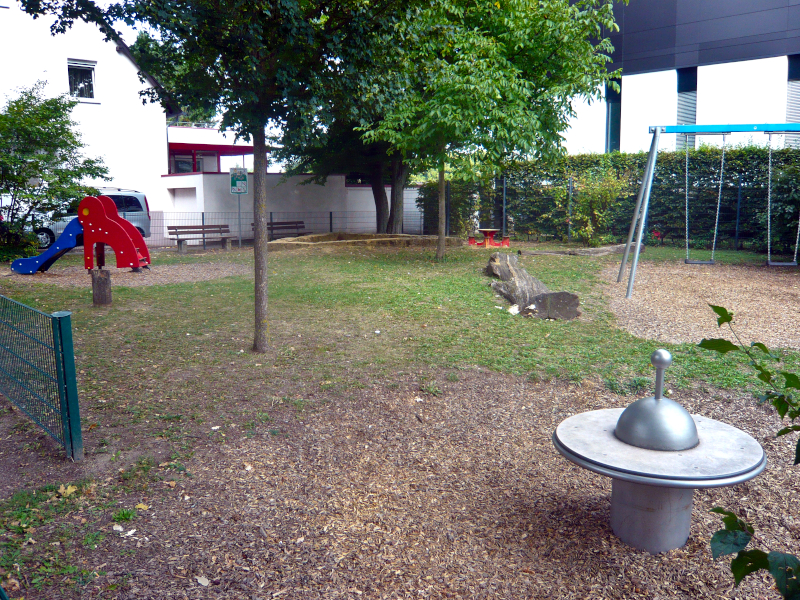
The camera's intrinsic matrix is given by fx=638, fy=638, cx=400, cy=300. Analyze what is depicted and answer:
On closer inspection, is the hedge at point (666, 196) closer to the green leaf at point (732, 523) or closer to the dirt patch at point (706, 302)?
the dirt patch at point (706, 302)

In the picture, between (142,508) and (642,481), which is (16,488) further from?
(642,481)

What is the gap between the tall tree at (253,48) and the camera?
5.37m

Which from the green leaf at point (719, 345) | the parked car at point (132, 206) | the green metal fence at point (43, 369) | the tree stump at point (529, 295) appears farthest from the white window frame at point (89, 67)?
the green leaf at point (719, 345)

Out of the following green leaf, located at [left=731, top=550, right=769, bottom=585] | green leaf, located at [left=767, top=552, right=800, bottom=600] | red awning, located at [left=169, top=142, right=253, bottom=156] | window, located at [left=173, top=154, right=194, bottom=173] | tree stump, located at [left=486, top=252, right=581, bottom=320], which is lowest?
tree stump, located at [left=486, top=252, right=581, bottom=320]

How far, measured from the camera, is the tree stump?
8242 millimetres

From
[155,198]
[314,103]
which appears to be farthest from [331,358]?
[155,198]

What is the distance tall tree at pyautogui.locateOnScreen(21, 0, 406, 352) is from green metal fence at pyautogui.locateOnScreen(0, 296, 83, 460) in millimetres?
2285

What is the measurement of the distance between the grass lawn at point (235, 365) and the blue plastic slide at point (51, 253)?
56.4 inches

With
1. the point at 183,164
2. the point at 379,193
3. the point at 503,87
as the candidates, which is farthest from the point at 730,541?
the point at 183,164

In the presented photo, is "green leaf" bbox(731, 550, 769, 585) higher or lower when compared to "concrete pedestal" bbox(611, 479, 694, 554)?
higher

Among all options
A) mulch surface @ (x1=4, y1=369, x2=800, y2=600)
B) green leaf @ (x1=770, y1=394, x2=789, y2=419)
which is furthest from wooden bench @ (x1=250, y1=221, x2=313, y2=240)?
green leaf @ (x1=770, y1=394, x2=789, y2=419)

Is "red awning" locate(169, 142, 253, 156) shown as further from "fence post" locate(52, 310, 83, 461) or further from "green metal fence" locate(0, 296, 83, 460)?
"fence post" locate(52, 310, 83, 461)

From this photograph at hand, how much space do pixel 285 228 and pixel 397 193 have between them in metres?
5.29

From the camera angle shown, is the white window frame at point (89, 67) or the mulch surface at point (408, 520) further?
the white window frame at point (89, 67)
